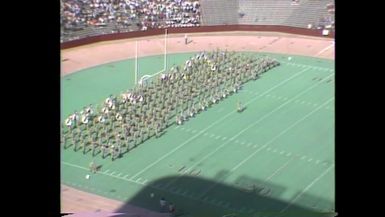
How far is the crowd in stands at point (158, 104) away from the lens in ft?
35.0

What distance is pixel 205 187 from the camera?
936 centimetres

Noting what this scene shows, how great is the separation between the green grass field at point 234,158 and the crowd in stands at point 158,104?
6.9 inches

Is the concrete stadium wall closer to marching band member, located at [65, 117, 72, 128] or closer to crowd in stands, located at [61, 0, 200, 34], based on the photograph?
crowd in stands, located at [61, 0, 200, 34]

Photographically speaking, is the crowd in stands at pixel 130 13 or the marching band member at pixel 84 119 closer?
the marching band member at pixel 84 119

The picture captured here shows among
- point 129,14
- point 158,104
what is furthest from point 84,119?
point 129,14

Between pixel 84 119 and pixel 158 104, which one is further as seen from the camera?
pixel 158 104


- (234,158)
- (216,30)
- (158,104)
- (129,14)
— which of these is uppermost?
(129,14)

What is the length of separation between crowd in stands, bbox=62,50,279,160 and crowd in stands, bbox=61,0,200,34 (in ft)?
8.55

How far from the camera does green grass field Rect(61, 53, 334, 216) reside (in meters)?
→ 9.07

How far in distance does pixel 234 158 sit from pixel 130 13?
279 inches

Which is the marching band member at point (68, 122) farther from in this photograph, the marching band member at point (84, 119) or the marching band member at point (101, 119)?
the marching band member at point (101, 119)

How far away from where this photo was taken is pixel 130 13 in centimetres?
1648

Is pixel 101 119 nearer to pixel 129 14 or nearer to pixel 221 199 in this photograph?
pixel 221 199

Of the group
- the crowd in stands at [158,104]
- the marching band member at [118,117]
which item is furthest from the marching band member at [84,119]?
the marching band member at [118,117]
